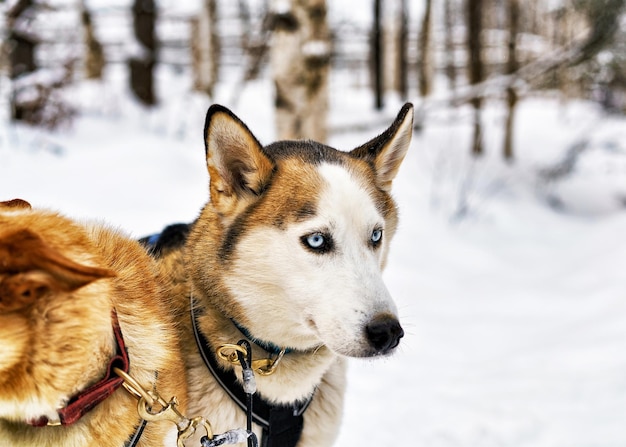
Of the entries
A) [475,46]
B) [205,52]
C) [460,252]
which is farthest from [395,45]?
[460,252]

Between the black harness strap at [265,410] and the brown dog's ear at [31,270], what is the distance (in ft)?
2.66

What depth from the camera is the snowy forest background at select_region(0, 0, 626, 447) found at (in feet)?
13.4

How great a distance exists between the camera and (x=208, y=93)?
40.0 feet

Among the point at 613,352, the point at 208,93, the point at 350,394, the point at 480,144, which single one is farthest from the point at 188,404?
the point at 480,144

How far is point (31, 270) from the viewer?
1.23m

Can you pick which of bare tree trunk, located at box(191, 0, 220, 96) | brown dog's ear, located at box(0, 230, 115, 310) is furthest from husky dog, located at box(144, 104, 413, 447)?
bare tree trunk, located at box(191, 0, 220, 96)

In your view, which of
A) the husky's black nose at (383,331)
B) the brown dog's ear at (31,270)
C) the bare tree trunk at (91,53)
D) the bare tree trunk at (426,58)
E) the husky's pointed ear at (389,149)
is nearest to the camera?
the brown dog's ear at (31,270)

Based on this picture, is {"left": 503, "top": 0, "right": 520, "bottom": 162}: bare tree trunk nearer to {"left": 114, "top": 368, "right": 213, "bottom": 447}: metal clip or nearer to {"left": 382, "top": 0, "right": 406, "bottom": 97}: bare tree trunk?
{"left": 382, "top": 0, "right": 406, "bottom": 97}: bare tree trunk

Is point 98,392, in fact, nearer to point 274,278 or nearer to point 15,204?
point 15,204

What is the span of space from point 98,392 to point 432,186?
400 inches

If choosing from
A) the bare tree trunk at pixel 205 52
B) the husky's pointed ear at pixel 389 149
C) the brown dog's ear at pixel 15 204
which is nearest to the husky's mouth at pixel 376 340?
the husky's pointed ear at pixel 389 149

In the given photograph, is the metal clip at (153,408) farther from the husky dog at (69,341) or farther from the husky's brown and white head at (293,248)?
the husky's brown and white head at (293,248)

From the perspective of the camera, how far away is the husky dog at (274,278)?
1932 mm

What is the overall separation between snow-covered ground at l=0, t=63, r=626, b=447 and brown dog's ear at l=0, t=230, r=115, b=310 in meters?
1.09
